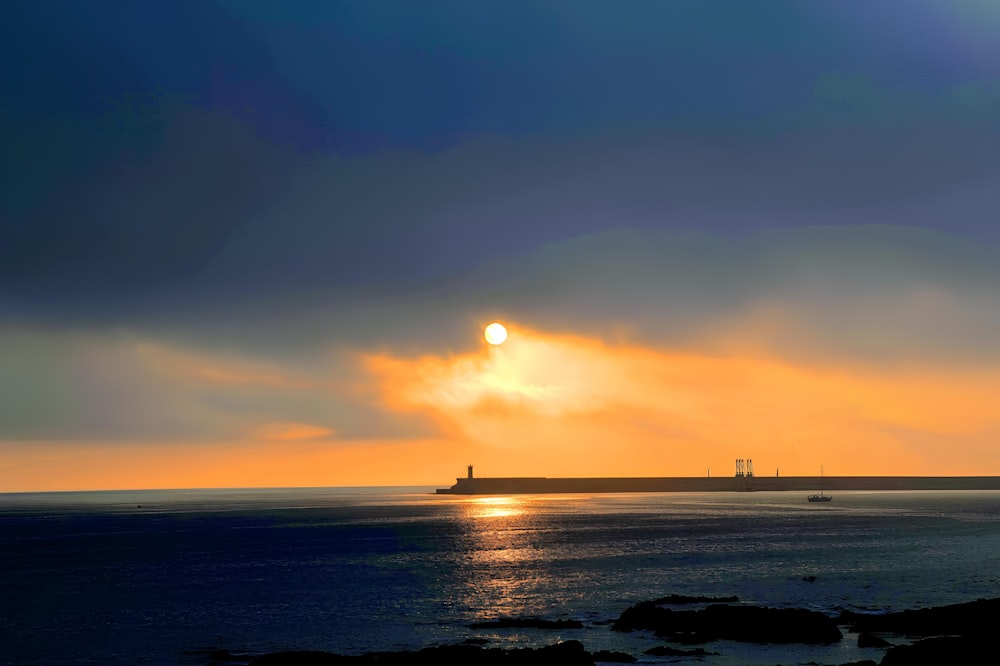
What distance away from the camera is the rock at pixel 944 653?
3806 centimetres

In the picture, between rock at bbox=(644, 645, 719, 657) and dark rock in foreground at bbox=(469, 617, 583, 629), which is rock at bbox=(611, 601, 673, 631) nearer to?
dark rock in foreground at bbox=(469, 617, 583, 629)

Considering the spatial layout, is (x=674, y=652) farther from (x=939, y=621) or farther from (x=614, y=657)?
(x=939, y=621)

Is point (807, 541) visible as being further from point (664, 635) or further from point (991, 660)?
point (991, 660)

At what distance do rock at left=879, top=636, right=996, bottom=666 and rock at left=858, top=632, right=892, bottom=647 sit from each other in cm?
636

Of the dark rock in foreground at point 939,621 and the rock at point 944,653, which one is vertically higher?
the rock at point 944,653

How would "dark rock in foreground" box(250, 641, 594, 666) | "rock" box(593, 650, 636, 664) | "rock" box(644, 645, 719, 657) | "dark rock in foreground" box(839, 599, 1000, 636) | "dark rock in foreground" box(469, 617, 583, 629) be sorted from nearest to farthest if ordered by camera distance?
"dark rock in foreground" box(250, 641, 594, 666), "rock" box(593, 650, 636, 664), "rock" box(644, 645, 719, 657), "dark rock in foreground" box(839, 599, 1000, 636), "dark rock in foreground" box(469, 617, 583, 629)

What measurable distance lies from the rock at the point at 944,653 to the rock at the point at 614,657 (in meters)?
11.6

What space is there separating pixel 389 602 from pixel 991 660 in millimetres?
43875

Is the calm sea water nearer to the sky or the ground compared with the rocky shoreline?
nearer to the ground

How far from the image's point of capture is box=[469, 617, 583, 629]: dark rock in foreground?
2158 inches

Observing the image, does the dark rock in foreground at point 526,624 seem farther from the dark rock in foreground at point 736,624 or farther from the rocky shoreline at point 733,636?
the dark rock in foreground at point 736,624

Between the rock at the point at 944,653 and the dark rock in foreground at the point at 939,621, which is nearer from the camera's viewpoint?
the rock at the point at 944,653

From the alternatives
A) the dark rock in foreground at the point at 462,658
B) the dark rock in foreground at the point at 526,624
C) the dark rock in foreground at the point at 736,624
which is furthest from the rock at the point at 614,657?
the dark rock in foreground at the point at 526,624

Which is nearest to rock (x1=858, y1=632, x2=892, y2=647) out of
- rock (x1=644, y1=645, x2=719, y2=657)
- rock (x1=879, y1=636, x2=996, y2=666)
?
rock (x1=879, y1=636, x2=996, y2=666)
